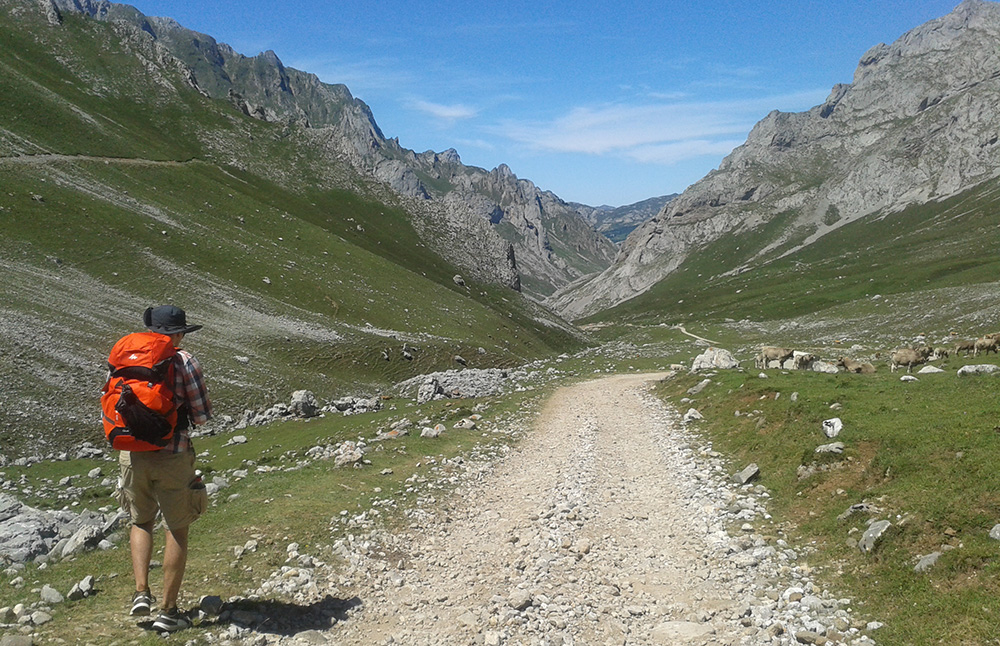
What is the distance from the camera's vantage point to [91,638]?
28.2 ft

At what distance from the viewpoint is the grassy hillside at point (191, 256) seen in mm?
41312

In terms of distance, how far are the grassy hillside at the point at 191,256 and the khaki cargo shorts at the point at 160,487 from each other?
93.8 ft

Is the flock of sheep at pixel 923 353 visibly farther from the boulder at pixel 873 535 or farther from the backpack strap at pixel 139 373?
the backpack strap at pixel 139 373

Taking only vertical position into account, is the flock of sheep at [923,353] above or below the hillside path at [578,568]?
above

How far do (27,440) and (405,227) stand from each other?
9650 centimetres

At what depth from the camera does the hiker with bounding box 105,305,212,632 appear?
906 cm

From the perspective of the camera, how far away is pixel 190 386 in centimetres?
927

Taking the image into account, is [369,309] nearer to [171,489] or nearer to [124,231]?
[124,231]

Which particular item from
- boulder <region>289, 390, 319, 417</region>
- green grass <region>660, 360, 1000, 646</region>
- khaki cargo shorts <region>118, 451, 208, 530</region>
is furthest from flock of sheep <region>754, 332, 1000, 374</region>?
boulder <region>289, 390, 319, 417</region>

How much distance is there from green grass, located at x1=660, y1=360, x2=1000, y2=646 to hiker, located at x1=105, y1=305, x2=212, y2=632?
1138 centimetres

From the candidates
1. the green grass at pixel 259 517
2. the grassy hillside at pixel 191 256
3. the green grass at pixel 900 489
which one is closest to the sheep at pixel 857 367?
the green grass at pixel 900 489

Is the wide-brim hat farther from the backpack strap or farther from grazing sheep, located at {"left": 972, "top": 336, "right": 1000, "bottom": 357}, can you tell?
grazing sheep, located at {"left": 972, "top": 336, "right": 1000, "bottom": 357}

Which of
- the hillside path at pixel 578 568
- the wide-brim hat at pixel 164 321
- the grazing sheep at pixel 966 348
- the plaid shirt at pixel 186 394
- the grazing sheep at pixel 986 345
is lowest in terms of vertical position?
the hillside path at pixel 578 568

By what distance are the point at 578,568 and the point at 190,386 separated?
8.72 metres
